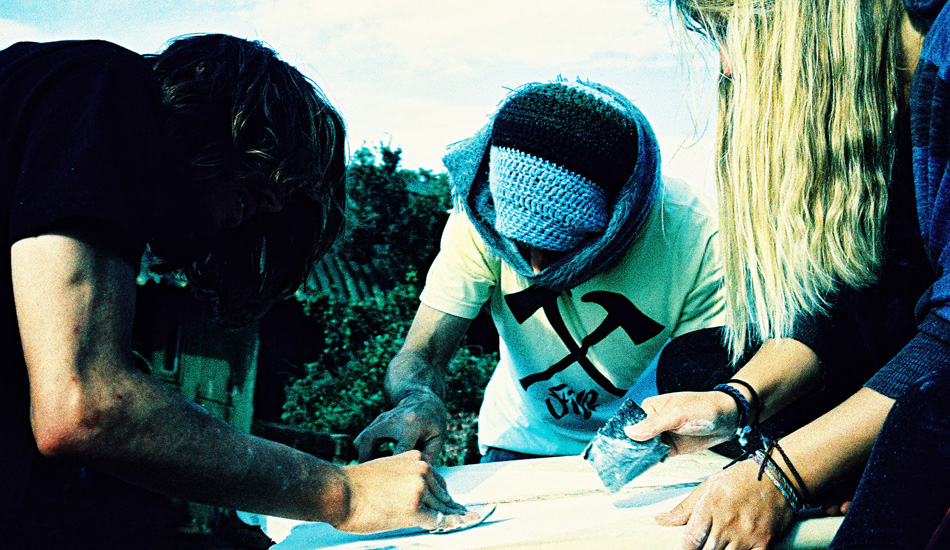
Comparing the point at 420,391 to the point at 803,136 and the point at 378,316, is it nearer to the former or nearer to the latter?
the point at 803,136

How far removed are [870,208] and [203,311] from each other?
596cm

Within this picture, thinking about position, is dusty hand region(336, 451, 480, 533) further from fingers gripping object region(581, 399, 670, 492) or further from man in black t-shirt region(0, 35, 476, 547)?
fingers gripping object region(581, 399, 670, 492)

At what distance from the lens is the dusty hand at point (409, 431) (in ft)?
6.70

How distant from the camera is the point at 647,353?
239 centimetres

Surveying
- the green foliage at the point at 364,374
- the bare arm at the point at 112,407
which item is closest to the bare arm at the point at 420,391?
the bare arm at the point at 112,407

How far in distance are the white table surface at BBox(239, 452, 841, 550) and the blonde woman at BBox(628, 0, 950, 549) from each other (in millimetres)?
95

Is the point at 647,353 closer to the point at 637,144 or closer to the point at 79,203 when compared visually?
the point at 637,144

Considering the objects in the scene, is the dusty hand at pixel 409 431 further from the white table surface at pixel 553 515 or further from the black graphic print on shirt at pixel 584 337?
the black graphic print on shirt at pixel 584 337

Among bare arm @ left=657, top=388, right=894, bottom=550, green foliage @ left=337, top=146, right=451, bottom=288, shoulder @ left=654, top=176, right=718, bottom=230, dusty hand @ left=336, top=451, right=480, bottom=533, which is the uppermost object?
shoulder @ left=654, top=176, right=718, bottom=230

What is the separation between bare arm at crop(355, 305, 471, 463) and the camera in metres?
2.06

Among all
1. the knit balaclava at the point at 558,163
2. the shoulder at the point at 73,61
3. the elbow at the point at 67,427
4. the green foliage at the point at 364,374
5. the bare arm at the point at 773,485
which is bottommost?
the green foliage at the point at 364,374

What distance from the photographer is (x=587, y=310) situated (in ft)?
7.79

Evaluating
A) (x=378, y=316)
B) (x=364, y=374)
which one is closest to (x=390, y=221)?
(x=378, y=316)

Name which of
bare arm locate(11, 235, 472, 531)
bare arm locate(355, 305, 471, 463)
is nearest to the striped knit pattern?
bare arm locate(355, 305, 471, 463)
